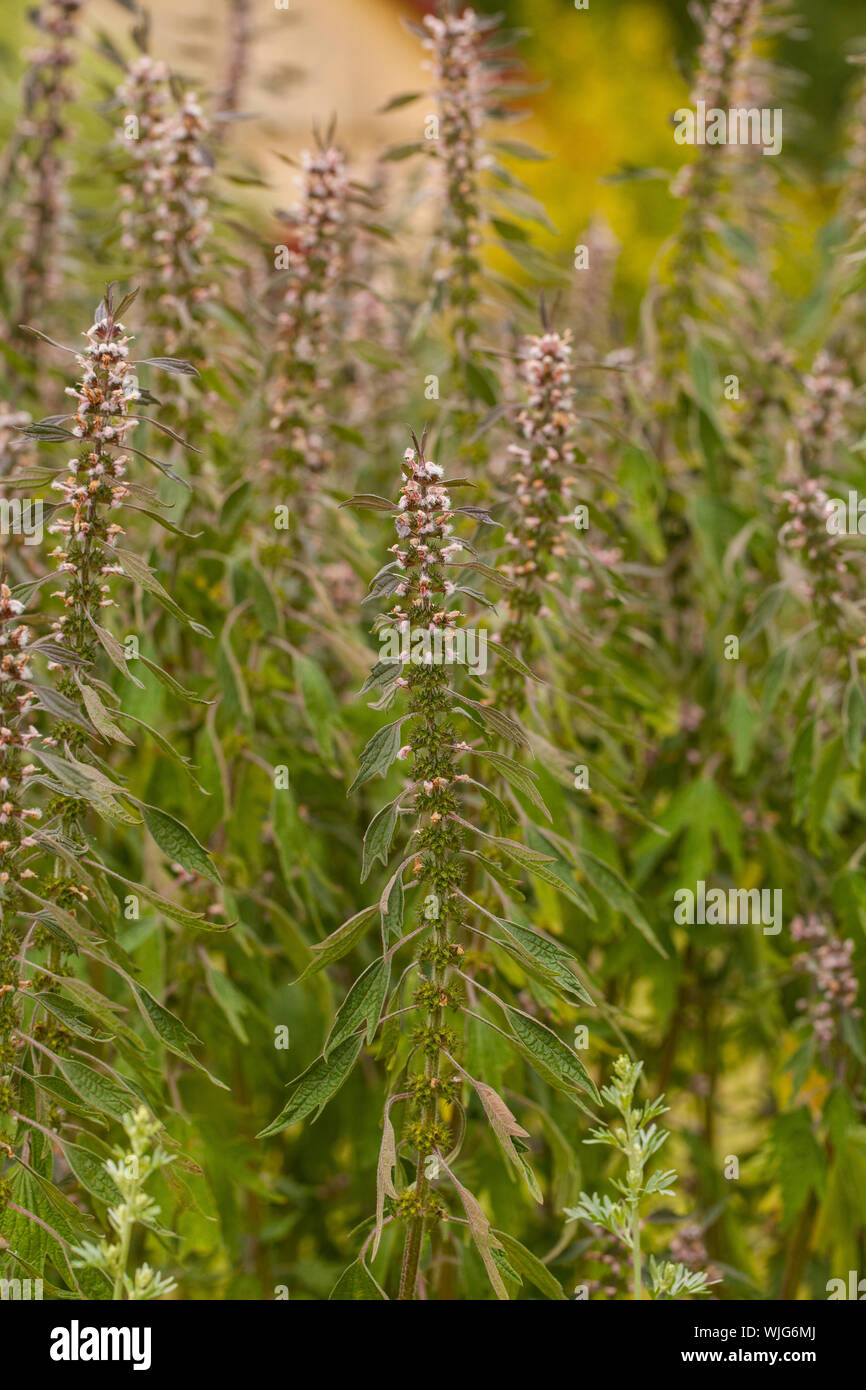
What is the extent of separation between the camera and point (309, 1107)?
4.64 ft

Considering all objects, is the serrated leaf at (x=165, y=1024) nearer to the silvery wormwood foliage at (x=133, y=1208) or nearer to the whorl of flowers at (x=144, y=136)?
the silvery wormwood foliage at (x=133, y=1208)

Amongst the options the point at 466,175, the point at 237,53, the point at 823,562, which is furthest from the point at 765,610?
the point at 237,53

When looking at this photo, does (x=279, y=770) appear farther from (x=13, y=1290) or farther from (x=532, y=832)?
(x=13, y=1290)

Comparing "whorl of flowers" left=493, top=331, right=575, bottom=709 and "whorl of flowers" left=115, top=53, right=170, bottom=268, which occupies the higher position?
"whorl of flowers" left=115, top=53, right=170, bottom=268

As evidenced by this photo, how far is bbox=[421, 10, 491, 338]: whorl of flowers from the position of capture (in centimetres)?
218

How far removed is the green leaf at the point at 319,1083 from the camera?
1402mm

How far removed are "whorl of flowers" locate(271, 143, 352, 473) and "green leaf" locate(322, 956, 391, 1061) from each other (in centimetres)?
103

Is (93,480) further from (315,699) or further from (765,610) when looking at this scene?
(765,610)

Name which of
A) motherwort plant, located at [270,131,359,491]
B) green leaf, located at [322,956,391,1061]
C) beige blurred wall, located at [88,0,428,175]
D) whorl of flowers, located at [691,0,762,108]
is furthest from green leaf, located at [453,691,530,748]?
beige blurred wall, located at [88,0,428,175]

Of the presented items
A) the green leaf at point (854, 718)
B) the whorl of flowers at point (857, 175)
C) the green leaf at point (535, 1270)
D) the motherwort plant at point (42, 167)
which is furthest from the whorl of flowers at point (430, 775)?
the whorl of flowers at point (857, 175)

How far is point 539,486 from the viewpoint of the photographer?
5.93ft

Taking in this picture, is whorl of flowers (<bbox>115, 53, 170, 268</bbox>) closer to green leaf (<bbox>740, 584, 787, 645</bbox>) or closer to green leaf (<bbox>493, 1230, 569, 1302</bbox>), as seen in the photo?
green leaf (<bbox>740, 584, 787, 645</bbox>)

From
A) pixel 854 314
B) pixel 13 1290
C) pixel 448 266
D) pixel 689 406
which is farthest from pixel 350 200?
pixel 13 1290

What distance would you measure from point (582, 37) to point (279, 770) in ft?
36.3
